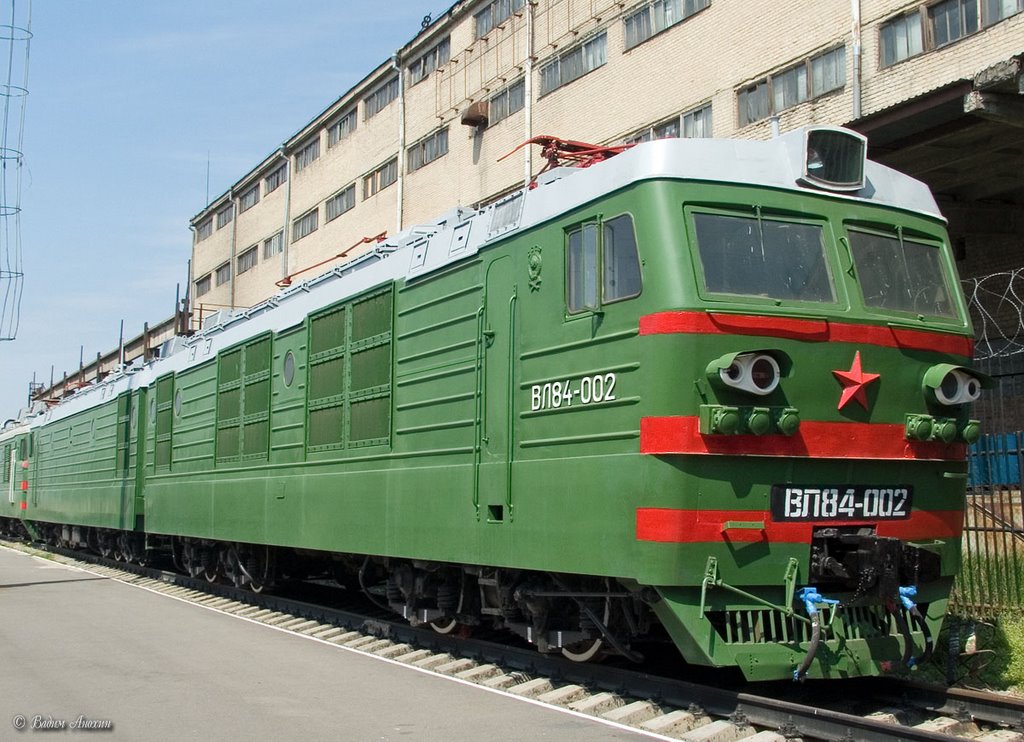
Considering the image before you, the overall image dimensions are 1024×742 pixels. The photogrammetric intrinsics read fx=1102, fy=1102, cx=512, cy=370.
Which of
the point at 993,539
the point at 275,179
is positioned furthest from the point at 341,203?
the point at 993,539

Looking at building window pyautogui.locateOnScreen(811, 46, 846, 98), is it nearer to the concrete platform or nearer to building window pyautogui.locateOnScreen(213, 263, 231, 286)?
the concrete platform

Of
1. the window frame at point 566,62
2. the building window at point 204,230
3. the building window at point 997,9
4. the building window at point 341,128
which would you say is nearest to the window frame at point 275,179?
the building window at point 341,128

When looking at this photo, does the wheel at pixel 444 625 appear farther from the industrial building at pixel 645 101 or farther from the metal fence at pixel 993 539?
the metal fence at pixel 993 539

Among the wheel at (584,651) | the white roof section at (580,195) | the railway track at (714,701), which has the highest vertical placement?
the white roof section at (580,195)

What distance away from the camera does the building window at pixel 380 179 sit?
34.0m

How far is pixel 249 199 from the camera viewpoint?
4528 centimetres

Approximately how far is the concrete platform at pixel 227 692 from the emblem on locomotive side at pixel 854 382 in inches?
96.3

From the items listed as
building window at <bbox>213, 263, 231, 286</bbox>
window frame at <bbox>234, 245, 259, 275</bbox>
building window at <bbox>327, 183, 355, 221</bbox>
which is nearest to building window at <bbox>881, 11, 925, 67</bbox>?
building window at <bbox>327, 183, 355, 221</bbox>

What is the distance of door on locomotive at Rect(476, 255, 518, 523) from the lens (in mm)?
7977

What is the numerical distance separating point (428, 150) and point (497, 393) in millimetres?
24983

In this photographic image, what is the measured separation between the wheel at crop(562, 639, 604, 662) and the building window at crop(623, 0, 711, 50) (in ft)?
55.0

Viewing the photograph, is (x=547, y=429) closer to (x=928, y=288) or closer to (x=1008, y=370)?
(x=928, y=288)

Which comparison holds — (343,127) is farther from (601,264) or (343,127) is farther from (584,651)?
(601,264)

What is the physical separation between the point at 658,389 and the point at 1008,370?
11.6 metres
